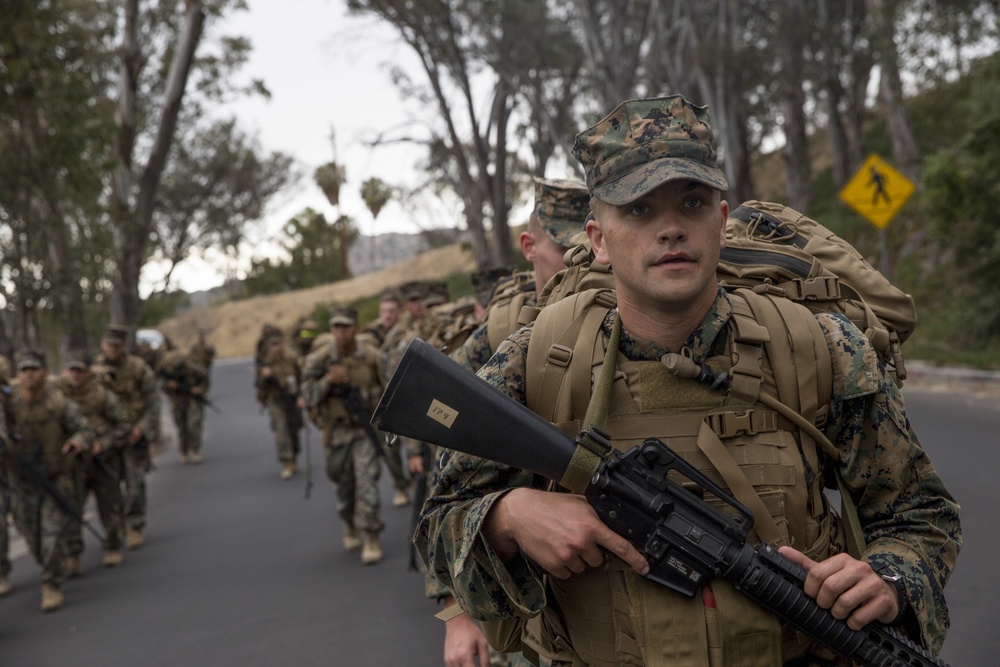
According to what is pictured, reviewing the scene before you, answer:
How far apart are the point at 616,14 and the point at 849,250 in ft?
54.2

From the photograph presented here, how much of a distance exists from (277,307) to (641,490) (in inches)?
2429

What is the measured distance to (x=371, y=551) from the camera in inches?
314

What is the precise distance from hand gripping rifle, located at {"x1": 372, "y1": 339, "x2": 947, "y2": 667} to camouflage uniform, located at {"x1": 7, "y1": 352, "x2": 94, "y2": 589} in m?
6.94

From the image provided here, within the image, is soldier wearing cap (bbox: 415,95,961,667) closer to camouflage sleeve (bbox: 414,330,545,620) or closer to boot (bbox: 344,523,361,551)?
camouflage sleeve (bbox: 414,330,545,620)

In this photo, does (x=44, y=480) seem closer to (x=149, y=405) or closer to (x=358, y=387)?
(x=358, y=387)

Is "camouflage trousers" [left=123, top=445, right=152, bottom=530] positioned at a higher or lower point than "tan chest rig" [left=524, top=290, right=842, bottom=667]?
lower

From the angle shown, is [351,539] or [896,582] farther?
[351,539]

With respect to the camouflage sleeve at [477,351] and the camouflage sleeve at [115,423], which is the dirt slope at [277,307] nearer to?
the camouflage sleeve at [115,423]

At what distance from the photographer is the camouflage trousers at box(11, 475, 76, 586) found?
778cm

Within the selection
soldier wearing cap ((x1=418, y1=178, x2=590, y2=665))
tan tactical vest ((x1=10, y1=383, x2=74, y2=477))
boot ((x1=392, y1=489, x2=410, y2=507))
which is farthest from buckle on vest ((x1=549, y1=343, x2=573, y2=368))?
boot ((x1=392, y1=489, x2=410, y2=507))

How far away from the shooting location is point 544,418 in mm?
2113

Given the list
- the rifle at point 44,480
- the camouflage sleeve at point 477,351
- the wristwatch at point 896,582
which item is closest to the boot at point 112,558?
the rifle at point 44,480

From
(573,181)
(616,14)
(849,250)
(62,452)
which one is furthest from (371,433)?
(616,14)

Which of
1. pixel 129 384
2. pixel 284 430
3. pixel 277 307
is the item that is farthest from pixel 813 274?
pixel 277 307
